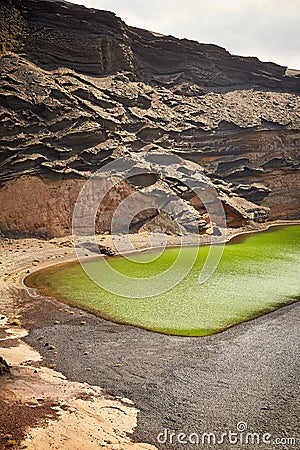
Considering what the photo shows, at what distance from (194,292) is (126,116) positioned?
80.6 ft

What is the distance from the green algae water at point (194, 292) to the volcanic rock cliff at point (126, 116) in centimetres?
948

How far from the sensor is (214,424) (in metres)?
7.64

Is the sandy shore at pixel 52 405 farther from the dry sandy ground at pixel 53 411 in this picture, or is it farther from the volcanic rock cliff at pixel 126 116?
the volcanic rock cliff at pixel 126 116

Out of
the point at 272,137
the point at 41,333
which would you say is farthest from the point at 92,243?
the point at 272,137

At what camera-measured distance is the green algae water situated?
1405 cm

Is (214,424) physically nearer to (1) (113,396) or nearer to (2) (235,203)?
(1) (113,396)

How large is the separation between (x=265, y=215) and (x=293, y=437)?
1346 inches

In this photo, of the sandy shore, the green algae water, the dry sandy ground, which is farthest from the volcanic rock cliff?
the dry sandy ground

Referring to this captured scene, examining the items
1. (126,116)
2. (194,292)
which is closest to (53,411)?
(194,292)

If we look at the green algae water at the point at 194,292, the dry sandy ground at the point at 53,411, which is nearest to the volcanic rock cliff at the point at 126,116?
the green algae water at the point at 194,292

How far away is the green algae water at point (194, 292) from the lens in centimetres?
1405

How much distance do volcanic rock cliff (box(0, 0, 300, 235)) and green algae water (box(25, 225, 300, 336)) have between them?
9484mm

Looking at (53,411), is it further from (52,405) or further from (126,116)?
(126,116)

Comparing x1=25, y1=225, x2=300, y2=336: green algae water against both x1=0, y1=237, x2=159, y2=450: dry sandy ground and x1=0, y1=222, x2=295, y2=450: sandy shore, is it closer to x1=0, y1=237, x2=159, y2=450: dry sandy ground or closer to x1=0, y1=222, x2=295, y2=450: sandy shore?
x1=0, y1=222, x2=295, y2=450: sandy shore
